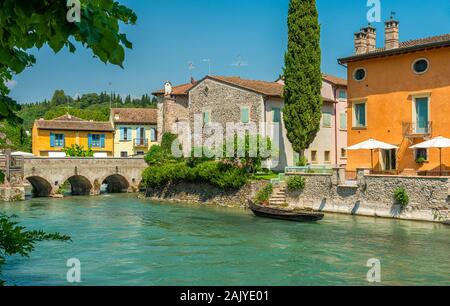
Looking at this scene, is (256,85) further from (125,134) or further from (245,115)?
(125,134)

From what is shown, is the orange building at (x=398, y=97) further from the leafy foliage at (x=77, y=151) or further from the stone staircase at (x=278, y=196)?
the leafy foliage at (x=77, y=151)

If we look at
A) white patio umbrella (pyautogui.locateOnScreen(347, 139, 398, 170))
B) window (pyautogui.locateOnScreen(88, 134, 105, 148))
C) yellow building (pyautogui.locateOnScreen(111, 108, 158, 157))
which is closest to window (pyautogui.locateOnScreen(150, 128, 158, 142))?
yellow building (pyautogui.locateOnScreen(111, 108, 158, 157))

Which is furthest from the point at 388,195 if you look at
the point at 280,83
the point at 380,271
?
the point at 280,83

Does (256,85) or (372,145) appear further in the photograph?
(256,85)

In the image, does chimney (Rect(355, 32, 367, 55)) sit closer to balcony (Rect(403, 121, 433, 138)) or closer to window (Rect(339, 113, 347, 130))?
balcony (Rect(403, 121, 433, 138))

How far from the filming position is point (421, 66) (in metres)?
29.9

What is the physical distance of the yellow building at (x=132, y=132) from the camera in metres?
61.1

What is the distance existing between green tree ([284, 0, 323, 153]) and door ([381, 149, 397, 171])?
5.78 m

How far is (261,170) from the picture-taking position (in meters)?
38.5

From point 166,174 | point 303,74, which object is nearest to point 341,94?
point 303,74

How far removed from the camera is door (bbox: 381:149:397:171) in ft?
103

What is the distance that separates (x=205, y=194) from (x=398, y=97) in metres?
15.3

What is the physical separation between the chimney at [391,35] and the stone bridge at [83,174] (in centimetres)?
2605

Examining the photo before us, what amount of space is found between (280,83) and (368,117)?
18.6 m
